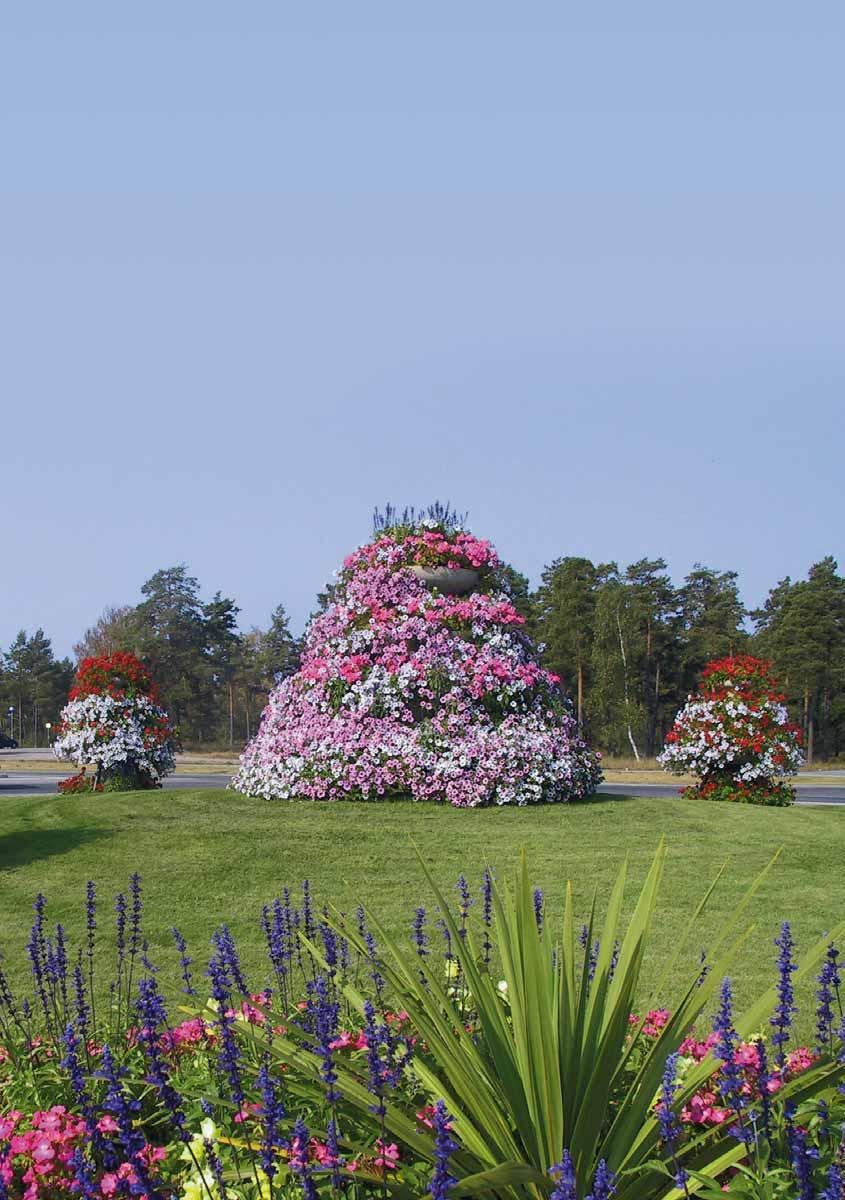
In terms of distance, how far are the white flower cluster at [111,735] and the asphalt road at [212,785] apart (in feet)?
14.2

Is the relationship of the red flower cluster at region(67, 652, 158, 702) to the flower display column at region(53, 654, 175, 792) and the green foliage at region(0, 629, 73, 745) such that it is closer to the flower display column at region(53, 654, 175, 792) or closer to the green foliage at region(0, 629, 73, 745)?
→ the flower display column at region(53, 654, 175, 792)

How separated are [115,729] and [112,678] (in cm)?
87

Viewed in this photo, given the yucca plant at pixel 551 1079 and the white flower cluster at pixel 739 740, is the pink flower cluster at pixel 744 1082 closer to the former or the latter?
the yucca plant at pixel 551 1079

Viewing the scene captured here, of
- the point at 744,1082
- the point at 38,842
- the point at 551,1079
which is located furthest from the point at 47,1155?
the point at 38,842

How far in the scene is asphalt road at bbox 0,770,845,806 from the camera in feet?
71.3

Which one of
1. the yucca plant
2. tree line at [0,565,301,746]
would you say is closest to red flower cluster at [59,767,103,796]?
the yucca plant

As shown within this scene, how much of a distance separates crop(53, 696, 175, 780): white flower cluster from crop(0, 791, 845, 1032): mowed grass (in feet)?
7.05

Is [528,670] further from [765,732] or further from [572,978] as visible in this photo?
[572,978]

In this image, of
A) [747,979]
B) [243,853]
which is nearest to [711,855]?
→ [747,979]

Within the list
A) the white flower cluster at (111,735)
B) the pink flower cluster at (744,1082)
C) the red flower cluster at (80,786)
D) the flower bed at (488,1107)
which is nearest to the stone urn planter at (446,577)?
the white flower cluster at (111,735)

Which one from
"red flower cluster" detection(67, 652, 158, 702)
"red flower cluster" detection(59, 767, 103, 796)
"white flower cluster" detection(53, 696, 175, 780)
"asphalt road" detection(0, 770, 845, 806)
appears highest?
"red flower cluster" detection(67, 652, 158, 702)

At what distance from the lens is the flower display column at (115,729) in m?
15.6

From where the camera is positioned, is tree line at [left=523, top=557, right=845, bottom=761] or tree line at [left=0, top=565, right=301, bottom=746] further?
tree line at [left=0, top=565, right=301, bottom=746]

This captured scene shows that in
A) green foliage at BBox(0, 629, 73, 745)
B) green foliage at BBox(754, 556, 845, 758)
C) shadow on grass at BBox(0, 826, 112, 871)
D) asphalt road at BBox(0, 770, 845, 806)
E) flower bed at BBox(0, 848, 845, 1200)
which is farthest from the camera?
green foliage at BBox(0, 629, 73, 745)
